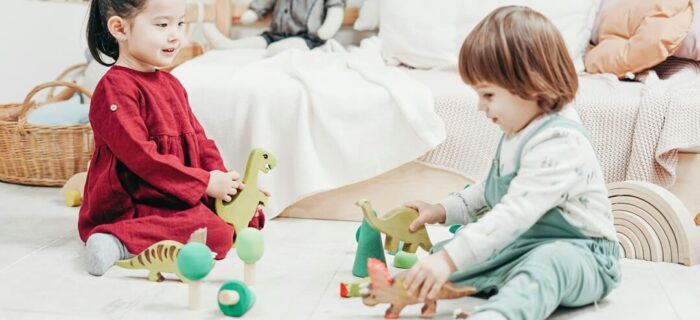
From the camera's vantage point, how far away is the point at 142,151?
59.3 inches

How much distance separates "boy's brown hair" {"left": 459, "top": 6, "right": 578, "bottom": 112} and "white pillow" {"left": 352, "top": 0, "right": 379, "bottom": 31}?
4.31 ft

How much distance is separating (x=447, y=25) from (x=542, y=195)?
117 cm

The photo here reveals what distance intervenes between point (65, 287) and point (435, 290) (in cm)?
63

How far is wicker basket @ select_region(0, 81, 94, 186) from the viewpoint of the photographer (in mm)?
2066

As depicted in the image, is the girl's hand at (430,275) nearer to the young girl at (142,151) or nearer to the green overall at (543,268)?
the green overall at (543,268)

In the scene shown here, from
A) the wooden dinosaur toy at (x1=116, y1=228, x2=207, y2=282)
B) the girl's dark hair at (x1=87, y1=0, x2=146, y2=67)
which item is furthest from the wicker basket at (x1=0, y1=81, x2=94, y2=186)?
the wooden dinosaur toy at (x1=116, y1=228, x2=207, y2=282)

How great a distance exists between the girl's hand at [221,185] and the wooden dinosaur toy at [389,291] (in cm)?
48

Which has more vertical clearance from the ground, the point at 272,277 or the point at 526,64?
the point at 526,64

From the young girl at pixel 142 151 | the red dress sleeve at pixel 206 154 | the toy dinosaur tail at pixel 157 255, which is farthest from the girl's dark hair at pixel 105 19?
the toy dinosaur tail at pixel 157 255

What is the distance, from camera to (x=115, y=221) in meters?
1.58

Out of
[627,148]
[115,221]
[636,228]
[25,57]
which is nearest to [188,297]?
[115,221]

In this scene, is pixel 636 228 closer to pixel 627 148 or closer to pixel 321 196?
pixel 627 148

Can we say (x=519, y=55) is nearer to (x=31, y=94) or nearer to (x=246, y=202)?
(x=246, y=202)

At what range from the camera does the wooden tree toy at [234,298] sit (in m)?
1.20
